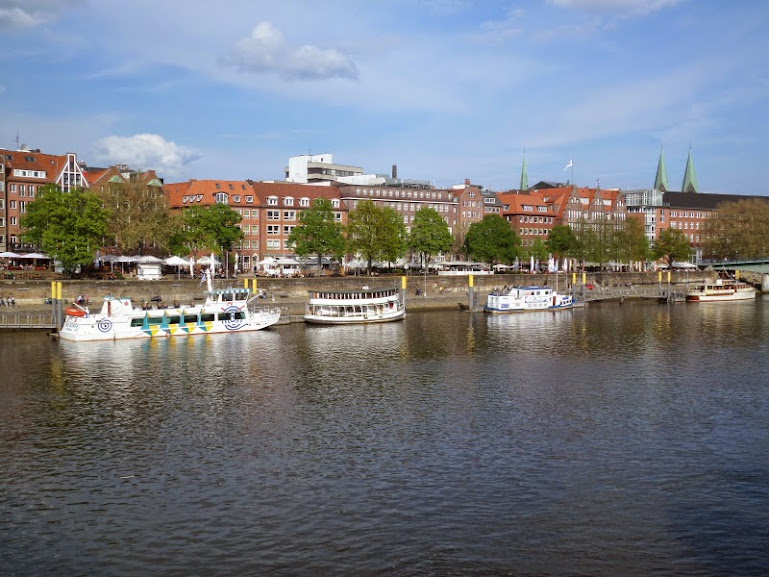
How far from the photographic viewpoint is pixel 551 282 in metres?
141

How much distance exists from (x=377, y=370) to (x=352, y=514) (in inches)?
1131

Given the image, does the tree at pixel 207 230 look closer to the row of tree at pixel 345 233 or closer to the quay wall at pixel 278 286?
the row of tree at pixel 345 233

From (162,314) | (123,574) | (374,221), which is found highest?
(374,221)

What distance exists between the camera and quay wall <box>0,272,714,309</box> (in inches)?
3546

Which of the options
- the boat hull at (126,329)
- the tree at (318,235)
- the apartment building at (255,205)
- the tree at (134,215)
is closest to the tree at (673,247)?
the apartment building at (255,205)

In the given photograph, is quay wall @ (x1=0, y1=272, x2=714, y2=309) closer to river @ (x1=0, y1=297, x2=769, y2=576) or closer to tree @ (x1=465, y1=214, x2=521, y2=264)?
tree @ (x1=465, y1=214, x2=521, y2=264)

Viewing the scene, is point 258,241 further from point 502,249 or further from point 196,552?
point 196,552

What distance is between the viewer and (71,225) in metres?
97.8

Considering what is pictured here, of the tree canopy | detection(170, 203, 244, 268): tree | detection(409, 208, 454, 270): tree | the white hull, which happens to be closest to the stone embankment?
the tree canopy

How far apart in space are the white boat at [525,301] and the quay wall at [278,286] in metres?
8.57

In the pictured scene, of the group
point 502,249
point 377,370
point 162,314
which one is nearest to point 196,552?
point 377,370

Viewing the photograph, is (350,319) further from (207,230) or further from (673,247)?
(673,247)

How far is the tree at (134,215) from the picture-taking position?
107188 mm

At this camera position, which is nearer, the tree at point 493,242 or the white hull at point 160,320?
the white hull at point 160,320
